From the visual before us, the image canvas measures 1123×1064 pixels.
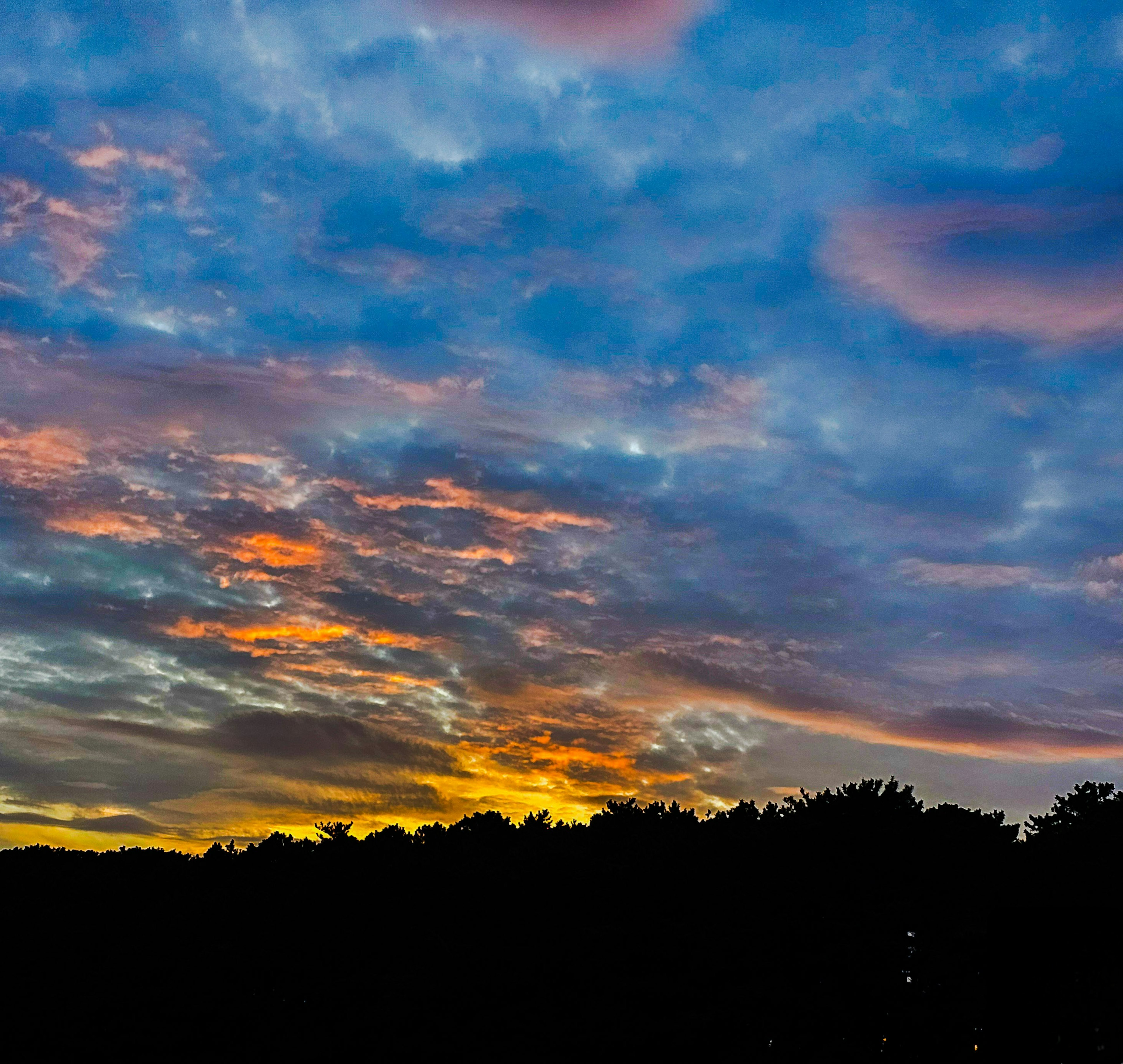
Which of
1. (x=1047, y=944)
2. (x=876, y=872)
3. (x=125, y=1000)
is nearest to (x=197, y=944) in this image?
(x=125, y=1000)

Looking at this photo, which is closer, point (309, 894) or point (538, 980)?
point (538, 980)

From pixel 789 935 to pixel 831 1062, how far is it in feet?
13.5

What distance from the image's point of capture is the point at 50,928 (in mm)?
52438

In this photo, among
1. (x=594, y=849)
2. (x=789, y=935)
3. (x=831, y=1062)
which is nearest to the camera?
(x=831, y=1062)

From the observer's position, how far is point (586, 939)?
136 feet

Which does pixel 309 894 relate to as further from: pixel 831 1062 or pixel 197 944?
pixel 831 1062

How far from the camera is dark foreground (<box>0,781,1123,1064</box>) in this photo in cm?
3619

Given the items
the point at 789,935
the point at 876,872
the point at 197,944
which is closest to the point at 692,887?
the point at 789,935

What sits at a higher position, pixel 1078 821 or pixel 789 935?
pixel 1078 821

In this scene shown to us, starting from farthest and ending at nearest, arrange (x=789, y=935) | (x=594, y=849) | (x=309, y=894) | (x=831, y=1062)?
(x=309, y=894)
(x=594, y=849)
(x=789, y=935)
(x=831, y=1062)

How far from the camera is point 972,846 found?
38094 mm

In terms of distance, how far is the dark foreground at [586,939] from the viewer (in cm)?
3619

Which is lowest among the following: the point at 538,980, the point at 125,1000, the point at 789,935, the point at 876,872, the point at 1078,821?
the point at 125,1000

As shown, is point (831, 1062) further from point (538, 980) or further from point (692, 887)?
point (538, 980)
